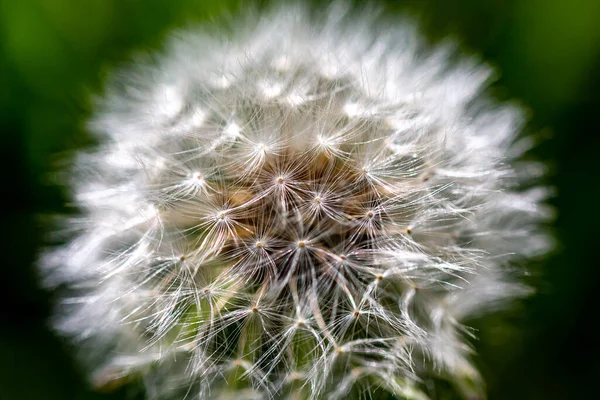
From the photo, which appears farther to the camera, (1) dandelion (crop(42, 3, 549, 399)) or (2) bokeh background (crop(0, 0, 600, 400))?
(2) bokeh background (crop(0, 0, 600, 400))

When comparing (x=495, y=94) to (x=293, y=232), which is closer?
(x=293, y=232)

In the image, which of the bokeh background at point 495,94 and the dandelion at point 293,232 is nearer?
the dandelion at point 293,232

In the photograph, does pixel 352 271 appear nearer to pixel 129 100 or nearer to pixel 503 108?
pixel 503 108

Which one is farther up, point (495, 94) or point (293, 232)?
point (495, 94)
